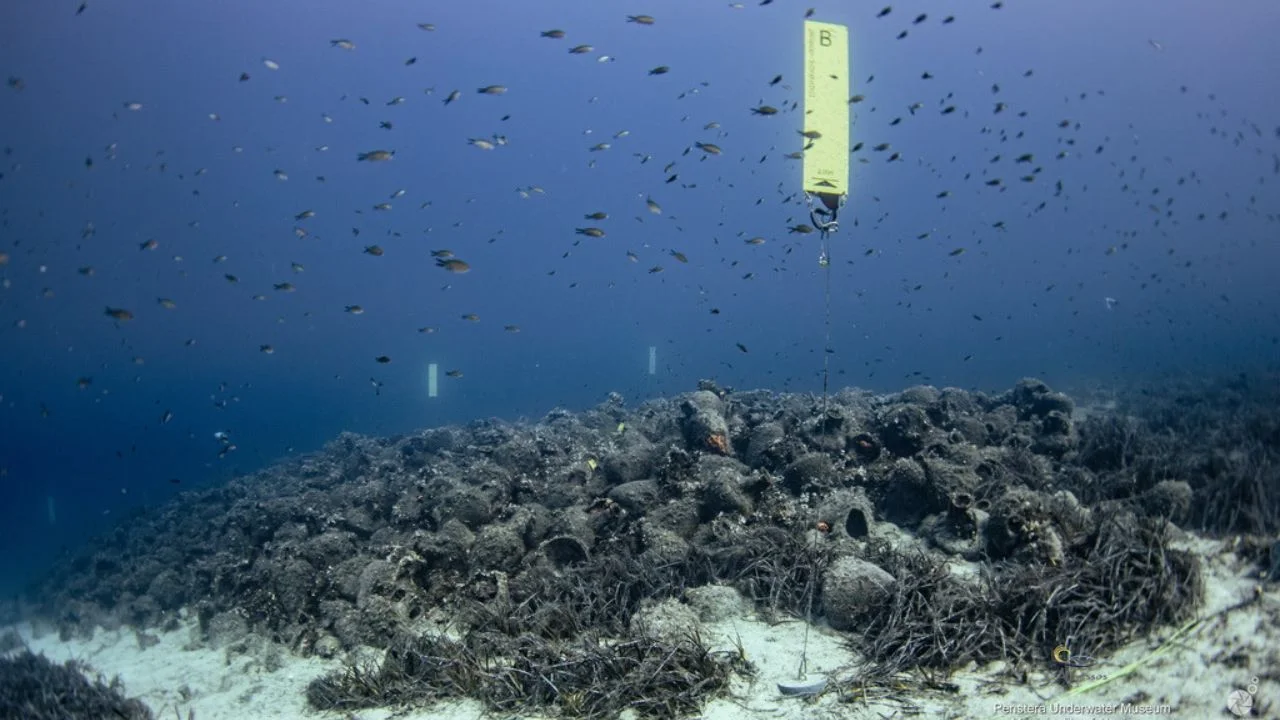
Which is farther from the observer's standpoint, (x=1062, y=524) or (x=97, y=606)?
(x=97, y=606)

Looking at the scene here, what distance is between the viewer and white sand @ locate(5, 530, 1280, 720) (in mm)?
3562

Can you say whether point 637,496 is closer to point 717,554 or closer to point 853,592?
point 717,554

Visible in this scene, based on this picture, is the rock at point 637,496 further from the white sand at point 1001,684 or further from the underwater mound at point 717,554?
the white sand at point 1001,684

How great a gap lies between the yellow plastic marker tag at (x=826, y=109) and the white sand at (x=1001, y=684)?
4295 mm

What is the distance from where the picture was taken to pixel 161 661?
8.38 metres

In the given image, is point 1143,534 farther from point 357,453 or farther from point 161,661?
point 357,453

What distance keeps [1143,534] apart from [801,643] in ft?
9.28

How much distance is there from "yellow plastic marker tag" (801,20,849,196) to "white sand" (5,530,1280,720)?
4.30m

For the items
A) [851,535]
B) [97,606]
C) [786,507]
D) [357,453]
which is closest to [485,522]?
[786,507]

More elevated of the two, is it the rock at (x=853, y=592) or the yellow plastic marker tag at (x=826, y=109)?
the yellow plastic marker tag at (x=826, y=109)

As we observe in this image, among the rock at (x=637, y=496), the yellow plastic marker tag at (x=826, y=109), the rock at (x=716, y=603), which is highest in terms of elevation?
the yellow plastic marker tag at (x=826, y=109)

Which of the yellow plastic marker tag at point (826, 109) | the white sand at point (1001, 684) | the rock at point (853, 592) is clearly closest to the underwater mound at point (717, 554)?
the rock at point (853, 592)

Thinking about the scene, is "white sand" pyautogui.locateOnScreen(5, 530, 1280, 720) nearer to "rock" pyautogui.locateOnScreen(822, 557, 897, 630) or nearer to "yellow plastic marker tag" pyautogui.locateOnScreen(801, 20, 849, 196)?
"rock" pyautogui.locateOnScreen(822, 557, 897, 630)

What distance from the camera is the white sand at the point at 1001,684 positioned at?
3.56 meters
